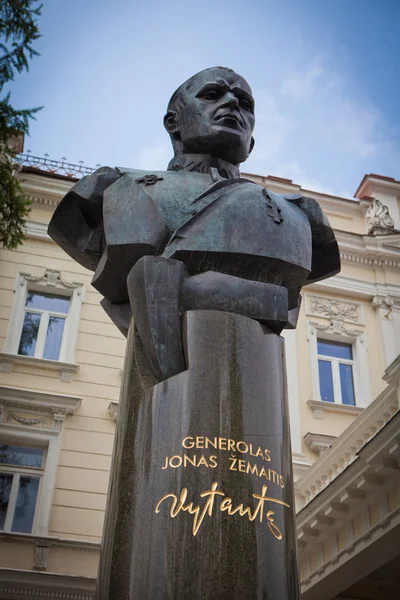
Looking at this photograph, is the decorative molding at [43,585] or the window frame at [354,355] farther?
the window frame at [354,355]

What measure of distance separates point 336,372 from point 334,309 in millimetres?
1588

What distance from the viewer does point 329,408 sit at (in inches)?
623

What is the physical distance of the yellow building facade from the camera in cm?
900

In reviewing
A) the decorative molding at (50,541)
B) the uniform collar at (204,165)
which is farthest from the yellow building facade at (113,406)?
the uniform collar at (204,165)

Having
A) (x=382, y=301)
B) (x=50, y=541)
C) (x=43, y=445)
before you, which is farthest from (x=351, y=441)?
(x=382, y=301)

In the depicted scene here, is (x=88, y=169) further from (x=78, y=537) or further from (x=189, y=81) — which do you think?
(x=189, y=81)

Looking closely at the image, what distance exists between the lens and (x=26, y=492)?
42.9ft

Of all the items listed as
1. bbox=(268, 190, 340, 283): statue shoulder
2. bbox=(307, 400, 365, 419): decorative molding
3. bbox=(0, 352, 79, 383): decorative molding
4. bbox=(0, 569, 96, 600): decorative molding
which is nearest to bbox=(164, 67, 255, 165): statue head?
bbox=(268, 190, 340, 283): statue shoulder

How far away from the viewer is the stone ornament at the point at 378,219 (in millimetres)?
18547

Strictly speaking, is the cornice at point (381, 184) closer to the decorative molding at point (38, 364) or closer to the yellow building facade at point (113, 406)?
the yellow building facade at point (113, 406)

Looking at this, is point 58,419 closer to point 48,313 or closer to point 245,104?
point 48,313

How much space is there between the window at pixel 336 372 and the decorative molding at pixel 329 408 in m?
→ 0.30

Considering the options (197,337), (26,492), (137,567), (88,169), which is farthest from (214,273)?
(88,169)

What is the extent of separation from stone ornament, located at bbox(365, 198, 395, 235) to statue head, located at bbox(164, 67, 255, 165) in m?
14.2
